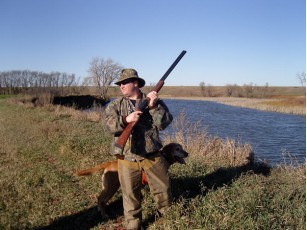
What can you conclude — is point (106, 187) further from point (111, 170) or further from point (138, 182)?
point (138, 182)

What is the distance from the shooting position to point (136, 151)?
4047 millimetres

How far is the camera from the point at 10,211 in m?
5.29

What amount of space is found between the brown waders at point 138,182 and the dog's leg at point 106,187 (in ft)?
2.39

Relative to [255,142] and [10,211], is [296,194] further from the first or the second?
[255,142]

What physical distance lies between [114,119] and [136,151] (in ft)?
1.65

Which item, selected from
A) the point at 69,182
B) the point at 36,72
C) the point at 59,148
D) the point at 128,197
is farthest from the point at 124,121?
the point at 36,72

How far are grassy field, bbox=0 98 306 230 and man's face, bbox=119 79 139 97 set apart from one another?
162 centimetres

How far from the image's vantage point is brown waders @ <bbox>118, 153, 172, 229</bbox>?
4105mm

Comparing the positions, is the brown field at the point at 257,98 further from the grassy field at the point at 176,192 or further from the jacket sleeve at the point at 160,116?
the jacket sleeve at the point at 160,116

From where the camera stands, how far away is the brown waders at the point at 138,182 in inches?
162

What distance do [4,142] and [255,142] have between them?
11.3m

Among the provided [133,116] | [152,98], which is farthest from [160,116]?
[133,116]

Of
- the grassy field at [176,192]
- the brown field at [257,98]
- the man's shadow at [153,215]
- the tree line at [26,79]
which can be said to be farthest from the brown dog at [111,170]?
the tree line at [26,79]

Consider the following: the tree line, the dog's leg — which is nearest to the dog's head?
the dog's leg
